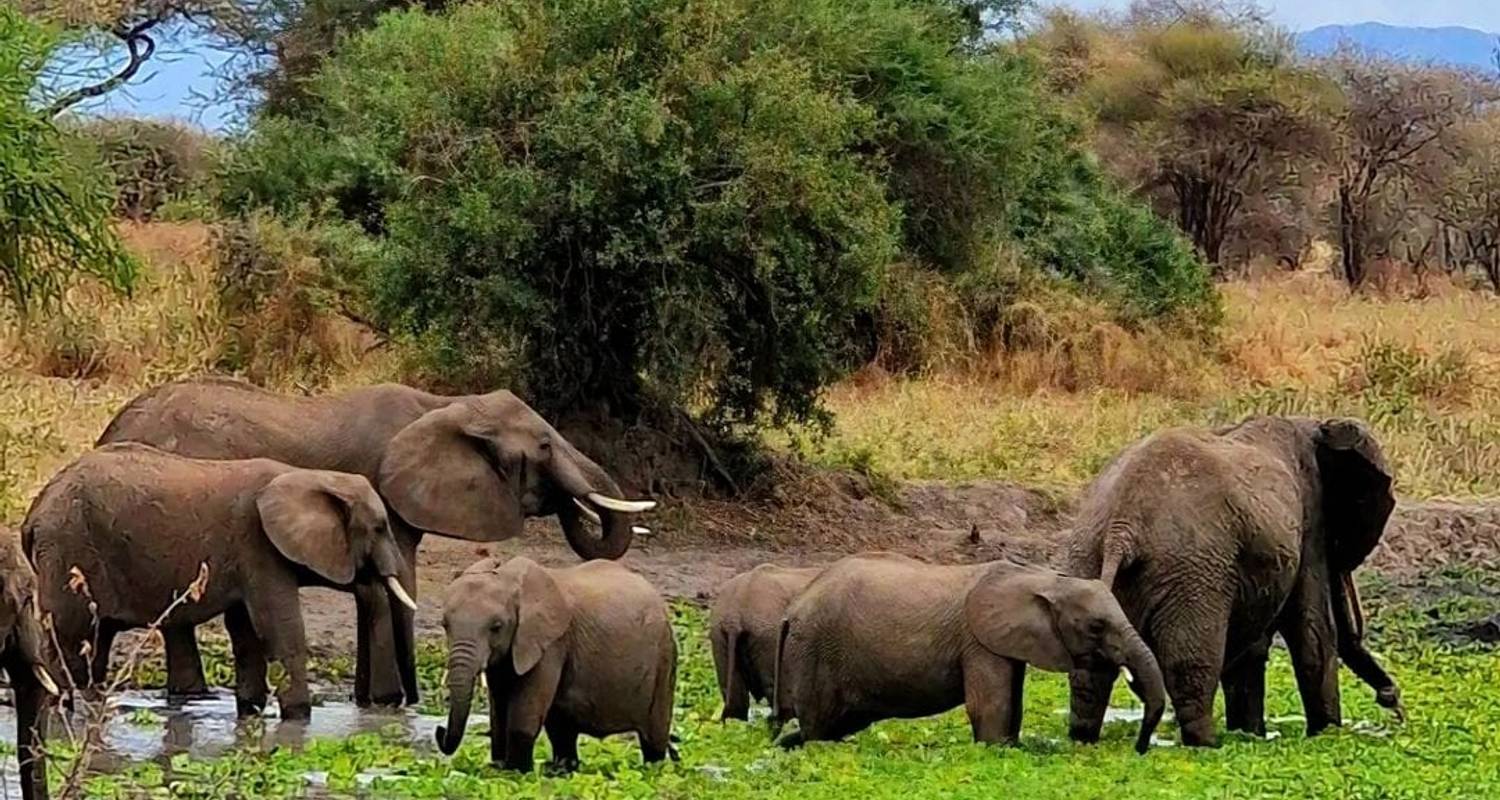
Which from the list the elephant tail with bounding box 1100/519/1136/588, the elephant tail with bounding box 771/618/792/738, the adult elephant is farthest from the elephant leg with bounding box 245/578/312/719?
the elephant tail with bounding box 1100/519/1136/588

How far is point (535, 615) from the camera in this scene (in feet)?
29.3

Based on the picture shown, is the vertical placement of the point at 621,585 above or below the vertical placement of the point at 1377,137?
below

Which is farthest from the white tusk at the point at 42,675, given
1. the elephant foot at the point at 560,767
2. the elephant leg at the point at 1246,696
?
the elephant leg at the point at 1246,696

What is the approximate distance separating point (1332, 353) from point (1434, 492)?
30.5 ft

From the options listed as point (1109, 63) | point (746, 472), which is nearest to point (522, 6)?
point (746, 472)

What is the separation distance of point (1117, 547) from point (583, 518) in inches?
128

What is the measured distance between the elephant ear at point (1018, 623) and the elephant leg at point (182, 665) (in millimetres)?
3652

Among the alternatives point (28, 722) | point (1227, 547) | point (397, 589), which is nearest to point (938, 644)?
point (1227, 547)

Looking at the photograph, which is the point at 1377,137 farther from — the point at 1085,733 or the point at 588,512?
the point at 1085,733

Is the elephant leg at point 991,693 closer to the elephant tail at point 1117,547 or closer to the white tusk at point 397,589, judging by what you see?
the elephant tail at point 1117,547

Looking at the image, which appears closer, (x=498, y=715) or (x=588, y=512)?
(x=498, y=715)

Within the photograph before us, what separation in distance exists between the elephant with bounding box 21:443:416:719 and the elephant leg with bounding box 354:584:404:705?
0.07 meters

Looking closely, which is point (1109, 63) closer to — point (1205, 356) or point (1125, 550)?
point (1205, 356)

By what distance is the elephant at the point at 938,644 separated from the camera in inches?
374
